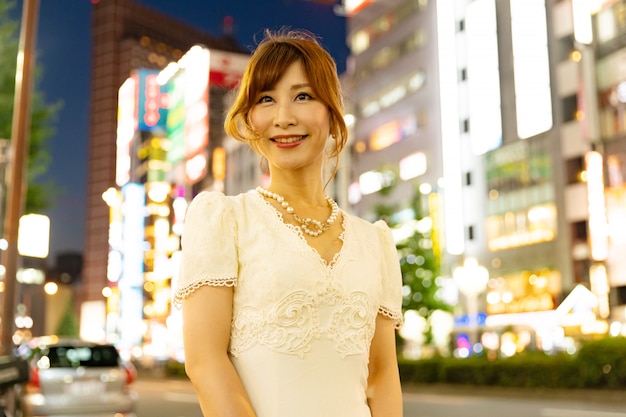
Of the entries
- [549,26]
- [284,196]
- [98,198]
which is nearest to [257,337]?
[284,196]

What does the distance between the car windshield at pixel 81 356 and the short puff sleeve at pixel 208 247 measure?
36.3 feet

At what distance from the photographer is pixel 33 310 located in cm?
7131

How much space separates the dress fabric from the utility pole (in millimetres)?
9250

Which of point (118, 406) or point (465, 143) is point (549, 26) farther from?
point (118, 406)

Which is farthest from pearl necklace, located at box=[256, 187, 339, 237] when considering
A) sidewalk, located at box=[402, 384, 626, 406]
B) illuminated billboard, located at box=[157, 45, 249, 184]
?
illuminated billboard, located at box=[157, 45, 249, 184]

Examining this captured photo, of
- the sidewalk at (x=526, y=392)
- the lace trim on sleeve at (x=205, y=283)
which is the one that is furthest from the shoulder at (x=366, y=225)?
the sidewalk at (x=526, y=392)

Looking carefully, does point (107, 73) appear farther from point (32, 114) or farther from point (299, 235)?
point (299, 235)

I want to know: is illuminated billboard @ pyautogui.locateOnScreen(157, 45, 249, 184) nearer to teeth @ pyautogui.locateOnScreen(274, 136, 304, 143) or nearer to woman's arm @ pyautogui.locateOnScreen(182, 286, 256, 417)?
teeth @ pyautogui.locateOnScreen(274, 136, 304, 143)

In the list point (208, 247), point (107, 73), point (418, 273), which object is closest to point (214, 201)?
point (208, 247)

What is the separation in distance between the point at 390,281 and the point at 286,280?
1.43 feet

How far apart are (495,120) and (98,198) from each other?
118 meters

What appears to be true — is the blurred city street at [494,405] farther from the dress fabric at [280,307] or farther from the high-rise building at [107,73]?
the high-rise building at [107,73]

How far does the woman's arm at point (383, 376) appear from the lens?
1.91m

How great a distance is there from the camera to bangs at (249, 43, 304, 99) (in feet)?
6.15
